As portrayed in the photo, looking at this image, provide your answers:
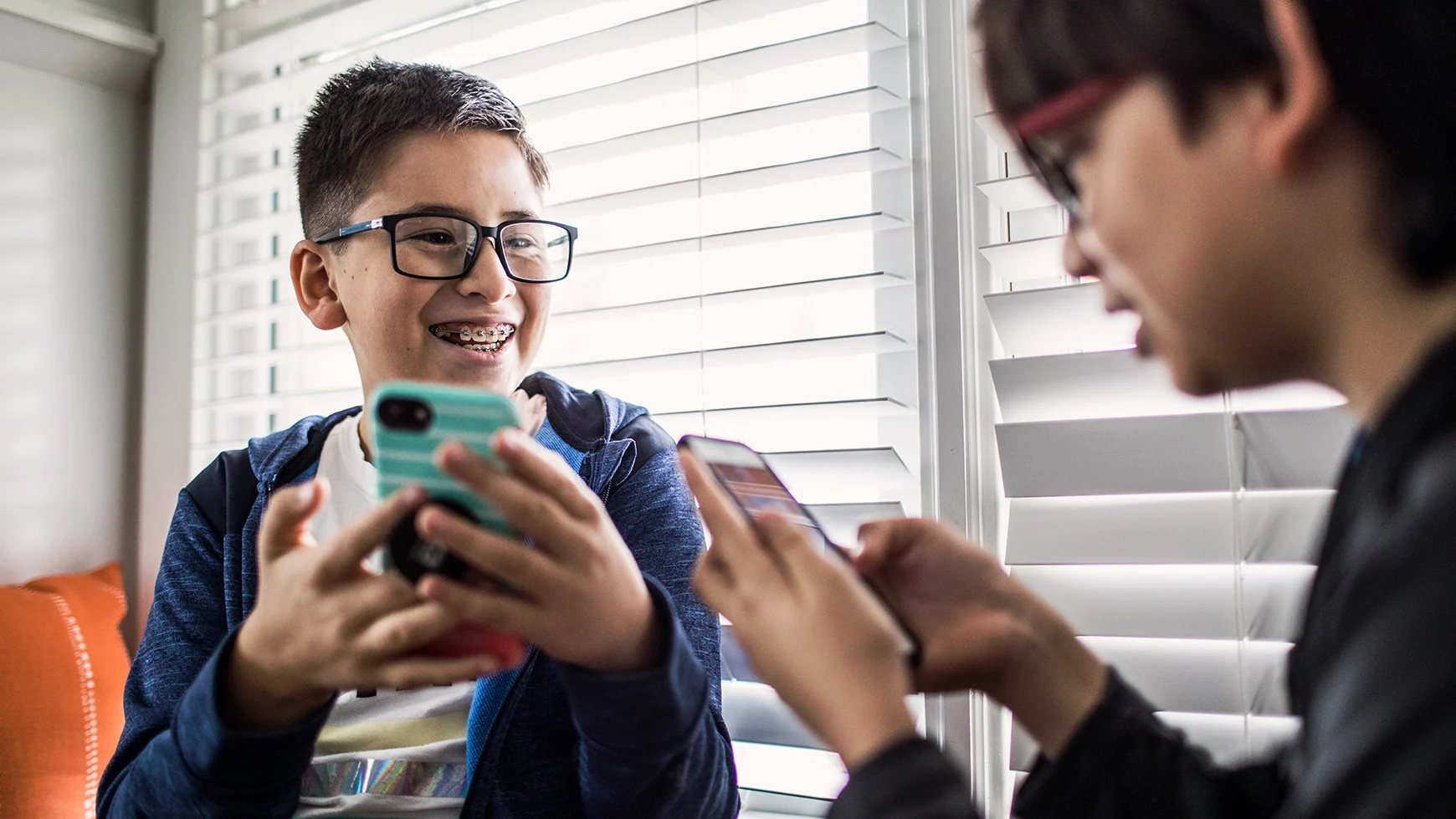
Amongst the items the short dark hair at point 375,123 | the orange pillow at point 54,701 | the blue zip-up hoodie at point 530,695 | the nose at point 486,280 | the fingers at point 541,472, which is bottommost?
the orange pillow at point 54,701

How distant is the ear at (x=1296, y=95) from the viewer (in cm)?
47

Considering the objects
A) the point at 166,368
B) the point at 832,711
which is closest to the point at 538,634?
the point at 832,711

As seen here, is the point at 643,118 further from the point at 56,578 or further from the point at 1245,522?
the point at 56,578

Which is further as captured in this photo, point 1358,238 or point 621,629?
point 621,629

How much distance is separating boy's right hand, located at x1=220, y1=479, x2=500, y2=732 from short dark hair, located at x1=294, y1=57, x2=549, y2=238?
60cm

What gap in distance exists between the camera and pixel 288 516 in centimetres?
68

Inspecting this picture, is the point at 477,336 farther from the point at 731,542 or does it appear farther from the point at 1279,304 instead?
the point at 1279,304

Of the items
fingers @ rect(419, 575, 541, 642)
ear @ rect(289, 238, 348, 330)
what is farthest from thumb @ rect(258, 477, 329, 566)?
ear @ rect(289, 238, 348, 330)

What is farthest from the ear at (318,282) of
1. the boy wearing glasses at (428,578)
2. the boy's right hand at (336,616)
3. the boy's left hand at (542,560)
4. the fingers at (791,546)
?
the fingers at (791,546)

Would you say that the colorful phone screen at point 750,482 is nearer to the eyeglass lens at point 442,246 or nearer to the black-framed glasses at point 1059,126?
the black-framed glasses at point 1059,126

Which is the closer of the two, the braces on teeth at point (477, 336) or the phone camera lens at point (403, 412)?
the phone camera lens at point (403, 412)

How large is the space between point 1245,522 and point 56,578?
1782 millimetres

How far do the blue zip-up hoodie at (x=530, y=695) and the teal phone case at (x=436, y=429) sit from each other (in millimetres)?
160

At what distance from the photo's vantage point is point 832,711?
0.53m
